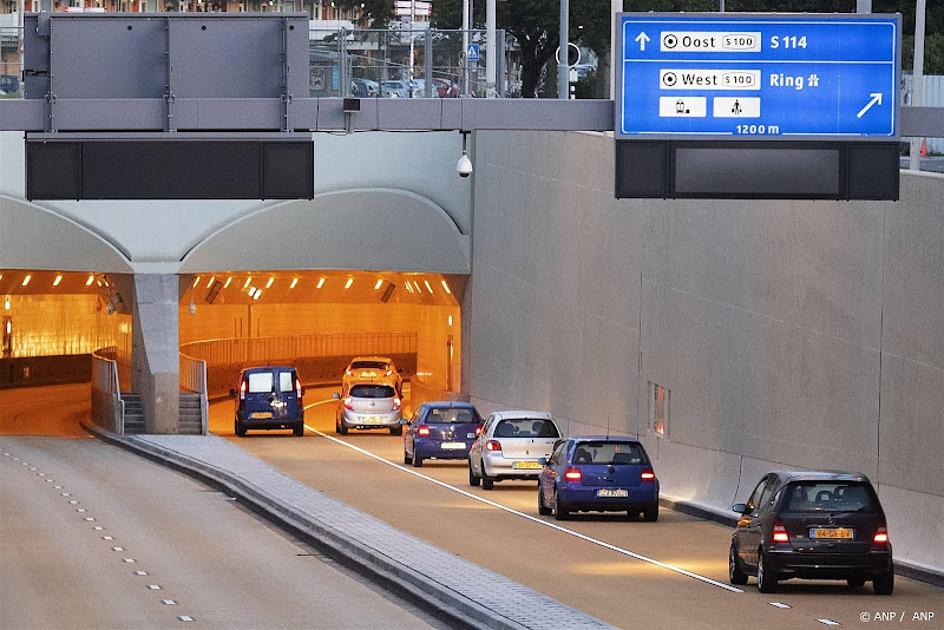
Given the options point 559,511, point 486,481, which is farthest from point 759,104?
point 486,481

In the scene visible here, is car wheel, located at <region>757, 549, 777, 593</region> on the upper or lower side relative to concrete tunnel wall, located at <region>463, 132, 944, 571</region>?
lower

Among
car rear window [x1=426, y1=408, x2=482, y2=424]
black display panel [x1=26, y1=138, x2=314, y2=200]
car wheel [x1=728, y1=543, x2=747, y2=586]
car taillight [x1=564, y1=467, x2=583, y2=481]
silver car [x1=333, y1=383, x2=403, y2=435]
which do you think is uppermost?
black display panel [x1=26, y1=138, x2=314, y2=200]

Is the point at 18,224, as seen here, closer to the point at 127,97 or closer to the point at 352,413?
the point at 352,413

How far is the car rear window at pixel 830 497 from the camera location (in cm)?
2133

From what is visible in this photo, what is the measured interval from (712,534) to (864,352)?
4.17 m

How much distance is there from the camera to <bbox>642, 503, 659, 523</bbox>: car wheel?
3117 cm

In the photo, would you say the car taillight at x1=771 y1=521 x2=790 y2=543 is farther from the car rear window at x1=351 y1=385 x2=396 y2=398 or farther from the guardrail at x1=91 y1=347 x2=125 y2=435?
the guardrail at x1=91 y1=347 x2=125 y2=435

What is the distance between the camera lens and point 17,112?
21.0m

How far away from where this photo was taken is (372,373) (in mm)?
59500

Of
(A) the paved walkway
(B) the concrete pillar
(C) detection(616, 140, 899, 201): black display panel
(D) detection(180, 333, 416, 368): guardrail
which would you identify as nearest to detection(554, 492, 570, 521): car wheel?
(A) the paved walkway

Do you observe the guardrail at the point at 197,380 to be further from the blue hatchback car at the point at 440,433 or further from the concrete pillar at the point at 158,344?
the blue hatchback car at the point at 440,433

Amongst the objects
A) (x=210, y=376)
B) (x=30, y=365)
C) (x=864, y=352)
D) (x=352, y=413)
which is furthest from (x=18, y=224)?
(x=864, y=352)

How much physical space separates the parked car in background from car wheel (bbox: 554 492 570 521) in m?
8.22

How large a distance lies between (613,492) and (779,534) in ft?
32.3
